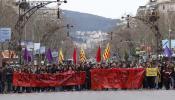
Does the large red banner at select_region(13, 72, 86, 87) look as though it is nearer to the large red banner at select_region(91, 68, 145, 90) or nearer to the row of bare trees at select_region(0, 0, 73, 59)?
the large red banner at select_region(91, 68, 145, 90)

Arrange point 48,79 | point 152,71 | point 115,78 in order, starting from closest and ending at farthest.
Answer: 1. point 152,71
2. point 48,79
3. point 115,78

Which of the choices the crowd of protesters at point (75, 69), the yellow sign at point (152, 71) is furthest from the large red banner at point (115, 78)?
the yellow sign at point (152, 71)

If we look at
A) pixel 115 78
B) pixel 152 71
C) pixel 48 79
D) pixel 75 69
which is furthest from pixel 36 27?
pixel 152 71

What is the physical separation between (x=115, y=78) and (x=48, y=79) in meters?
3.82

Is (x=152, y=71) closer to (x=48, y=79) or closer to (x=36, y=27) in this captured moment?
(x=48, y=79)

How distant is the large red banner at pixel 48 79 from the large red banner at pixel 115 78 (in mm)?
748

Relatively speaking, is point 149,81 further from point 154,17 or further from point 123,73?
point 154,17

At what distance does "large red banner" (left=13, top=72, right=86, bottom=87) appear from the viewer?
4019 cm

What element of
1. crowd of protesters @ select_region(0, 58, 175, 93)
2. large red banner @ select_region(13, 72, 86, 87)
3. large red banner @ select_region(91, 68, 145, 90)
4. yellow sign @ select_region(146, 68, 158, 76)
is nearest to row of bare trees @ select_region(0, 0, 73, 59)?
crowd of protesters @ select_region(0, 58, 175, 93)

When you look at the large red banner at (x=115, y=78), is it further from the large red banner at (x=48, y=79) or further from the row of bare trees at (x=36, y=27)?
the row of bare trees at (x=36, y=27)

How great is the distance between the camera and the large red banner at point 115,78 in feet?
134

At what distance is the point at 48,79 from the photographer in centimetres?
4053

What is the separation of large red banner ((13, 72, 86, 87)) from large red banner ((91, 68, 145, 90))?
748mm

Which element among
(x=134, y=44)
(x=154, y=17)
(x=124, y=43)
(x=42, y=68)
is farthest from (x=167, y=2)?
(x=42, y=68)
